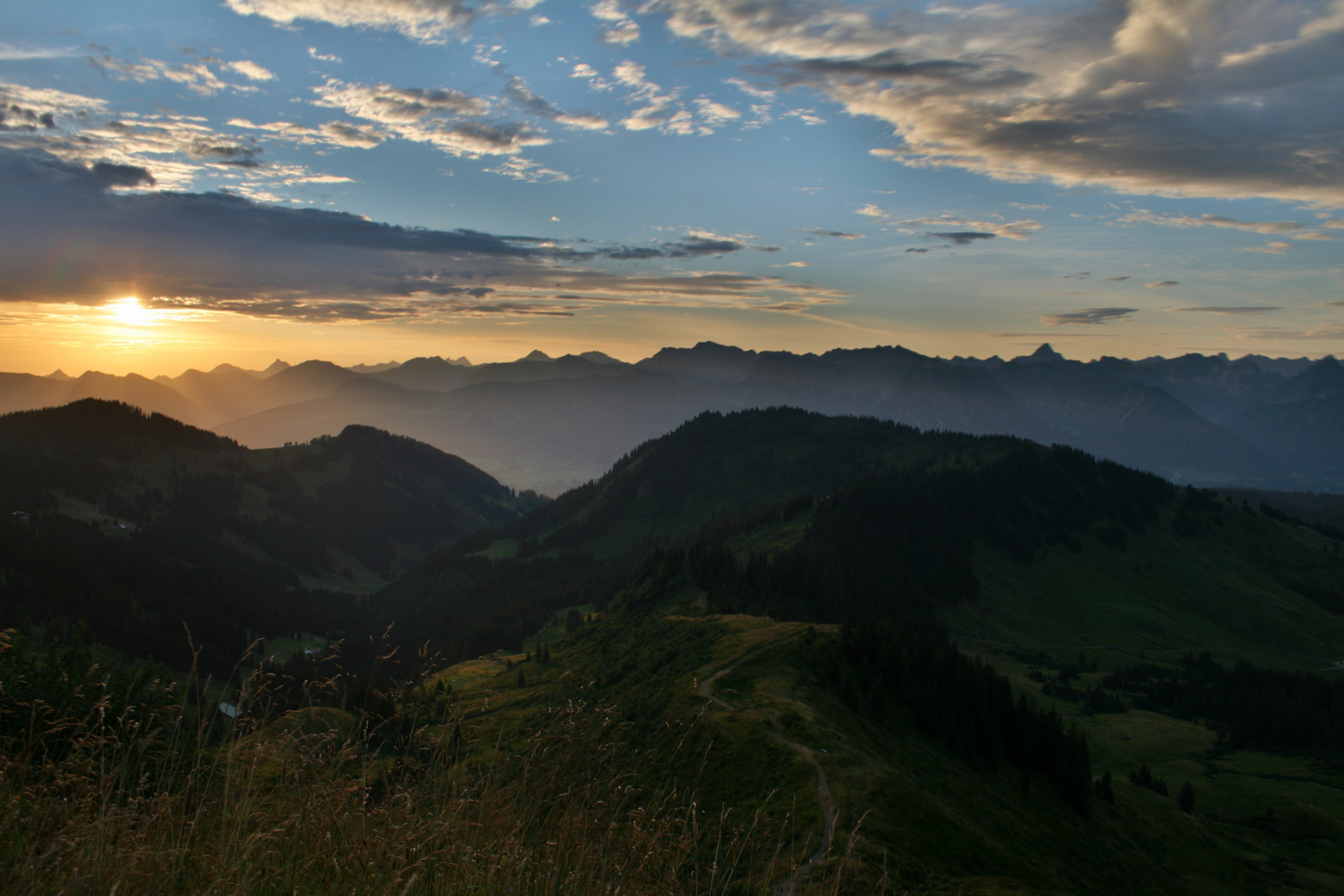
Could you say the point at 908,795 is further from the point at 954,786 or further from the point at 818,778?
the point at 954,786

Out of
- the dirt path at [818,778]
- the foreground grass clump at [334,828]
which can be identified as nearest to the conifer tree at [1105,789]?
the dirt path at [818,778]

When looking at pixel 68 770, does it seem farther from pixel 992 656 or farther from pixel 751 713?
pixel 992 656

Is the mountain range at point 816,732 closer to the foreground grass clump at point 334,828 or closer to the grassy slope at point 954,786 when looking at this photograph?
the foreground grass clump at point 334,828

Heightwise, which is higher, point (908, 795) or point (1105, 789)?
point (908, 795)

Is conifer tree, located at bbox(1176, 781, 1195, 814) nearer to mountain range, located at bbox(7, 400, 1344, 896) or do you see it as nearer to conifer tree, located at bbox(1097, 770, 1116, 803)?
mountain range, located at bbox(7, 400, 1344, 896)

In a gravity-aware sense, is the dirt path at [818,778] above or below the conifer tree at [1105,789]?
above

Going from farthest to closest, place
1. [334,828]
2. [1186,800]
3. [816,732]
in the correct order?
[1186,800] → [816,732] → [334,828]

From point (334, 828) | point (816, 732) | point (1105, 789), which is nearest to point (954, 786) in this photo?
point (816, 732)

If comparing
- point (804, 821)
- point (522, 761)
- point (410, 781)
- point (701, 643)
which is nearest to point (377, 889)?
point (522, 761)

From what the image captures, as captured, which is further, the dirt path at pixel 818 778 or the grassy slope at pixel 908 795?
the grassy slope at pixel 908 795

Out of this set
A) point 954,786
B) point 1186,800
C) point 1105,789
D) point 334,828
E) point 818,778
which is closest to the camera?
point 334,828

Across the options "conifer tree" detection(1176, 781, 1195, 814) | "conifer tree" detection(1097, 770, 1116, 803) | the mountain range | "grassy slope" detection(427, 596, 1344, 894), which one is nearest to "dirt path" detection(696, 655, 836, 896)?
the mountain range

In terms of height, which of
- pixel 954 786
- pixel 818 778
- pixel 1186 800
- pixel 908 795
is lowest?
pixel 1186 800

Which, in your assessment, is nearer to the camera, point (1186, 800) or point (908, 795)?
point (908, 795)
